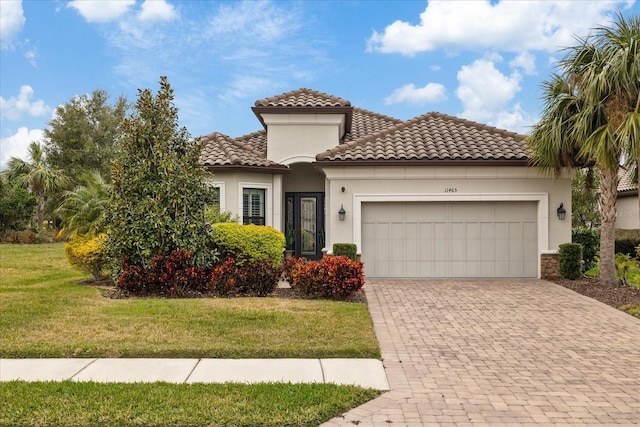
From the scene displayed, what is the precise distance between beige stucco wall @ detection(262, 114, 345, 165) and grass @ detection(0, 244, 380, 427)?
740 cm

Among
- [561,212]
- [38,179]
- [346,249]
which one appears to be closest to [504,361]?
[346,249]

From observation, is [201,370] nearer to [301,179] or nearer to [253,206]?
[253,206]

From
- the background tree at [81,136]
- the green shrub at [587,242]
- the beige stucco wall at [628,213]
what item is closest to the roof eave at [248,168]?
the green shrub at [587,242]

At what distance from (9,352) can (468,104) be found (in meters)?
21.2

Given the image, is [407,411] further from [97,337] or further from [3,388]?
[97,337]

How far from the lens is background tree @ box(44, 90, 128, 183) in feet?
131

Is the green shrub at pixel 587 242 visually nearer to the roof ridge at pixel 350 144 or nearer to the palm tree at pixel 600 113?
the palm tree at pixel 600 113

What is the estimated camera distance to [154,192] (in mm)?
11500

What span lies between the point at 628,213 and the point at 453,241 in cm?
1630

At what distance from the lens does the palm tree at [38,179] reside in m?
33.3

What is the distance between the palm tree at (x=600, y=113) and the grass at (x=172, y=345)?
22.9 feet

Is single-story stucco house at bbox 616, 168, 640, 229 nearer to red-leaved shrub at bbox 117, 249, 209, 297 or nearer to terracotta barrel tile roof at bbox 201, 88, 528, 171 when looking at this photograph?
terracotta barrel tile roof at bbox 201, 88, 528, 171

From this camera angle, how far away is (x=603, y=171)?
1294 cm

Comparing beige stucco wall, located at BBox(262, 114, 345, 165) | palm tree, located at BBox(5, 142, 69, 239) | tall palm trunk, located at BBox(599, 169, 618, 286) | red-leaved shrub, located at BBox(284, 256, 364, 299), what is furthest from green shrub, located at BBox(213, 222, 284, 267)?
palm tree, located at BBox(5, 142, 69, 239)
